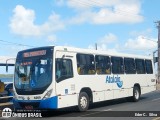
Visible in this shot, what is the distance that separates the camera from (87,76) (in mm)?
17031

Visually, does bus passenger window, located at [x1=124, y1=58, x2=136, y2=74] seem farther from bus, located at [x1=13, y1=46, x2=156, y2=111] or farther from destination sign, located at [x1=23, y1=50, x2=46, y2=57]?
destination sign, located at [x1=23, y1=50, x2=46, y2=57]

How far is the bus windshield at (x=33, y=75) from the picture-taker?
14773 millimetres

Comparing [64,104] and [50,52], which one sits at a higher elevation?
[50,52]

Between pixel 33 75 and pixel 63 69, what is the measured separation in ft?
4.29

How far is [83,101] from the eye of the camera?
16.4 m

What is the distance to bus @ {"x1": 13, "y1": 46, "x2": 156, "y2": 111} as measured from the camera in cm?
1475

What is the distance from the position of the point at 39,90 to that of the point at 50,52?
1663mm

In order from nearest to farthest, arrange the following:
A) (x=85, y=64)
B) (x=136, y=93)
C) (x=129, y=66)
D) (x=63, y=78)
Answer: (x=63, y=78) < (x=85, y=64) < (x=129, y=66) < (x=136, y=93)

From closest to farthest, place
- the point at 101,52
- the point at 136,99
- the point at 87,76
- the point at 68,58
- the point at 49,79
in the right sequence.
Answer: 1. the point at 49,79
2. the point at 68,58
3. the point at 87,76
4. the point at 101,52
5. the point at 136,99

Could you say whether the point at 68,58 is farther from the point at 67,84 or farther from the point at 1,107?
the point at 1,107

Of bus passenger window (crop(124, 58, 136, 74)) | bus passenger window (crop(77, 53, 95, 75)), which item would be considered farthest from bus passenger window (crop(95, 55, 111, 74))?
bus passenger window (crop(124, 58, 136, 74))

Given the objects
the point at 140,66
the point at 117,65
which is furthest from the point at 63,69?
the point at 140,66

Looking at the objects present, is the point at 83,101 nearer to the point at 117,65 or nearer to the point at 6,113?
the point at 6,113

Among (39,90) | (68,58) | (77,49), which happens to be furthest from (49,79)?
(77,49)
